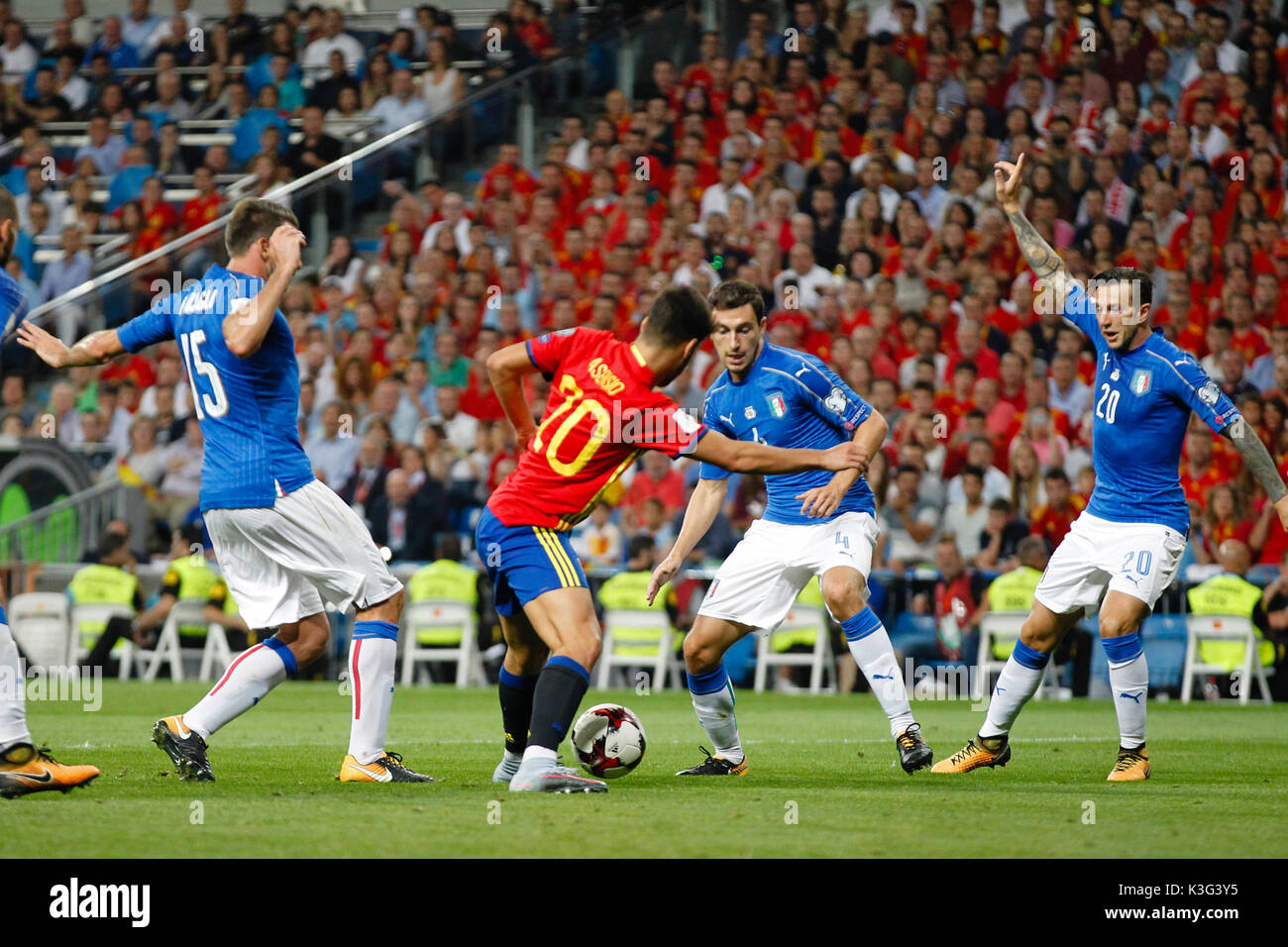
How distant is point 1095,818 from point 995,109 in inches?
537

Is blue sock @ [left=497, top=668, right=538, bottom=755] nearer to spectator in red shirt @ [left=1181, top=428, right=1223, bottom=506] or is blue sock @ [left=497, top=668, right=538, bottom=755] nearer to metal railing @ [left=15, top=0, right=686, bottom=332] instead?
spectator in red shirt @ [left=1181, top=428, right=1223, bottom=506]

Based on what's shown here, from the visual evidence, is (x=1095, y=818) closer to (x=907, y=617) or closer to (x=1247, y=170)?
(x=907, y=617)

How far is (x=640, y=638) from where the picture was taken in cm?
1527

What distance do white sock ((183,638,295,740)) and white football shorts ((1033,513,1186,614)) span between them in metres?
3.69

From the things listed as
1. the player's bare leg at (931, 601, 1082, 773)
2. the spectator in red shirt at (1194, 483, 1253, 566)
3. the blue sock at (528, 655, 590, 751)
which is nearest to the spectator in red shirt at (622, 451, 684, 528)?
the spectator in red shirt at (1194, 483, 1253, 566)

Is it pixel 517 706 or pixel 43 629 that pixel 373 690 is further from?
pixel 43 629

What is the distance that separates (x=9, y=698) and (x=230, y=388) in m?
1.55

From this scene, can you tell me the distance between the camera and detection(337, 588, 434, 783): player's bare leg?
7.08 meters

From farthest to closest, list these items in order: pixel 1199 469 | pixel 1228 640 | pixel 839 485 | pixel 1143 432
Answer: pixel 1199 469 → pixel 1228 640 → pixel 1143 432 → pixel 839 485

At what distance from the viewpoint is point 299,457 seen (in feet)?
23.3

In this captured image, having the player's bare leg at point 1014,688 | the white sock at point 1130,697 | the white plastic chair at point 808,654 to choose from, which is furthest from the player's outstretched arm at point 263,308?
the white plastic chair at point 808,654

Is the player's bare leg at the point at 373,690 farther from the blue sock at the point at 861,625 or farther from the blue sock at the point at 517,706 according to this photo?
the blue sock at the point at 861,625

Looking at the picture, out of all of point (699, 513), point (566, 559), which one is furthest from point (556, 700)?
point (699, 513)
